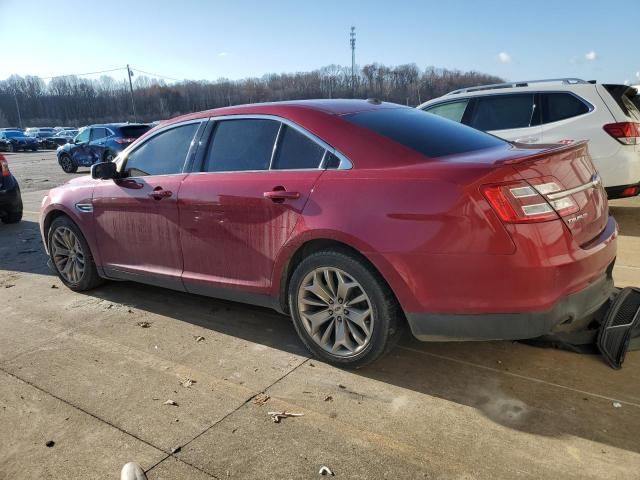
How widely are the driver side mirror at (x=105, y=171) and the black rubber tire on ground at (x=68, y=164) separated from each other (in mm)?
16662

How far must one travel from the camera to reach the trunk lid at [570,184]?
8.79 ft

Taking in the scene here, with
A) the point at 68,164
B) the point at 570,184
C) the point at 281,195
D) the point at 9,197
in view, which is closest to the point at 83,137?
the point at 68,164

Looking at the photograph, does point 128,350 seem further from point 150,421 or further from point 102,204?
point 102,204

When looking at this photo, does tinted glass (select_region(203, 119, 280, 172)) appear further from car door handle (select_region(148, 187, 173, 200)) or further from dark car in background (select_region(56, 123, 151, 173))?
dark car in background (select_region(56, 123, 151, 173))

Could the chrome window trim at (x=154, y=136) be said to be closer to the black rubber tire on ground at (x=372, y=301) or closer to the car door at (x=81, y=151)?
the black rubber tire on ground at (x=372, y=301)

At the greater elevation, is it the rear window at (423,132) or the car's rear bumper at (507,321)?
the rear window at (423,132)

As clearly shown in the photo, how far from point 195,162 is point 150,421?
1.89 metres

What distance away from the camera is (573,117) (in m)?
6.65

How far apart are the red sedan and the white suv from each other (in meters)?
3.56

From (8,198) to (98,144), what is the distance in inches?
434

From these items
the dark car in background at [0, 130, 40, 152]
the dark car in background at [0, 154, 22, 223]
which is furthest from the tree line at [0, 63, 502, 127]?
the dark car in background at [0, 154, 22, 223]

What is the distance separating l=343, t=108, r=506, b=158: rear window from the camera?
3141 millimetres

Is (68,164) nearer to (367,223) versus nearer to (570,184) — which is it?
(367,223)

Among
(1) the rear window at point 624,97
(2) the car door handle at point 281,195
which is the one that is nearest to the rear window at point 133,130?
(1) the rear window at point 624,97
